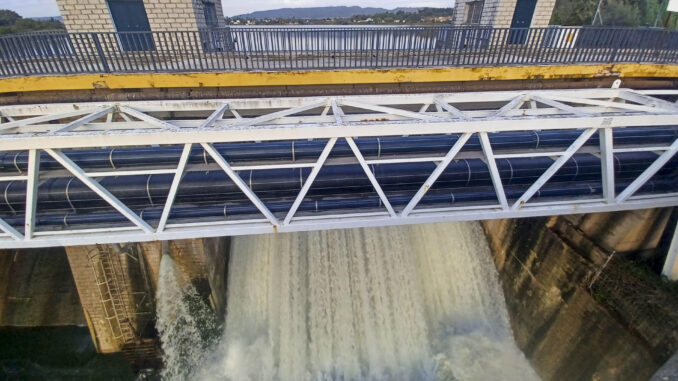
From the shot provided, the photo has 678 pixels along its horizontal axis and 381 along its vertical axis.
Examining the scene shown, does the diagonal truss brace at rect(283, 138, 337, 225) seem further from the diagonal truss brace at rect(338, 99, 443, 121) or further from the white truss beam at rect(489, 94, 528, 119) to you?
the white truss beam at rect(489, 94, 528, 119)

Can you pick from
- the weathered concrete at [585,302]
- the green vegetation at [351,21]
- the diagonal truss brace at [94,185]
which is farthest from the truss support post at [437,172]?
the green vegetation at [351,21]

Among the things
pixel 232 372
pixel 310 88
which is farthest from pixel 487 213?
pixel 232 372

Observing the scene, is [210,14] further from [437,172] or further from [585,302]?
[585,302]

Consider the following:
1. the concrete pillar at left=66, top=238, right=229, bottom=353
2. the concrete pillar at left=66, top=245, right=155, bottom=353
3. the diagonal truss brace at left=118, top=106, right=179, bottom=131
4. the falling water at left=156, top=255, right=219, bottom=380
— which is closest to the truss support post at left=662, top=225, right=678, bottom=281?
the diagonal truss brace at left=118, top=106, right=179, bottom=131

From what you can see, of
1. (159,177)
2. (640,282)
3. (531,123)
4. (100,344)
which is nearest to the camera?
(531,123)

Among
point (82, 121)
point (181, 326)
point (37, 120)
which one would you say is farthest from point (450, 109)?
point (181, 326)

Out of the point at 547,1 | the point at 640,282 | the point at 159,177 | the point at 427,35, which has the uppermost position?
the point at 547,1

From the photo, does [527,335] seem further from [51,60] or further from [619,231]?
[51,60]

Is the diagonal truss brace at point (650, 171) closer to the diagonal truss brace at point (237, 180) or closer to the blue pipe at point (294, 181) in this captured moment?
the blue pipe at point (294, 181)
